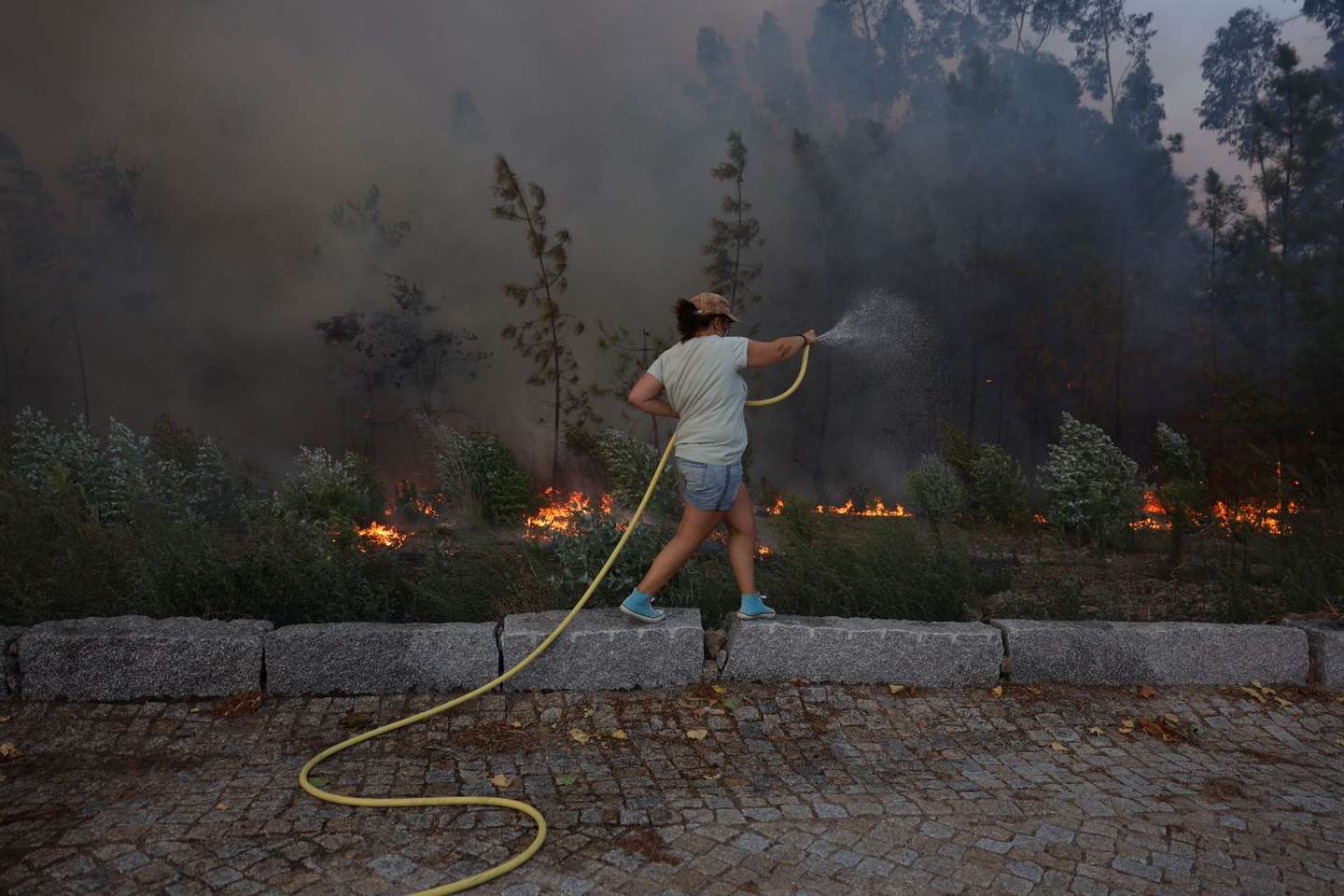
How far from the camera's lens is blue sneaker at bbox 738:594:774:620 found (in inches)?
182

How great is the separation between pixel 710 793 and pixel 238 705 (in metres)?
2.25

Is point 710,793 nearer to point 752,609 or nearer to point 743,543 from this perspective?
point 752,609

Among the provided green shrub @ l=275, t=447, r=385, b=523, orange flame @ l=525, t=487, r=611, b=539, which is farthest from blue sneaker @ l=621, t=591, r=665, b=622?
green shrub @ l=275, t=447, r=385, b=523

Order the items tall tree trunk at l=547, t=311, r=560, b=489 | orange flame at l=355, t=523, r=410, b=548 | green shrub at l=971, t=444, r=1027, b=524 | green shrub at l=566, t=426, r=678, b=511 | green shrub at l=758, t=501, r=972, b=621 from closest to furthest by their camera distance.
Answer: green shrub at l=758, t=501, r=972, b=621 < orange flame at l=355, t=523, r=410, b=548 < green shrub at l=566, t=426, r=678, b=511 < green shrub at l=971, t=444, r=1027, b=524 < tall tree trunk at l=547, t=311, r=560, b=489

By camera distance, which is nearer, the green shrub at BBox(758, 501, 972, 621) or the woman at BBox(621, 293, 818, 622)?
the woman at BBox(621, 293, 818, 622)

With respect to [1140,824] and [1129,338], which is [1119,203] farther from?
[1140,824]

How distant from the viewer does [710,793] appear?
3.49 meters

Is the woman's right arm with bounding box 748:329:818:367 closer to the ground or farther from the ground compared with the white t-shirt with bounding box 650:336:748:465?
farther from the ground

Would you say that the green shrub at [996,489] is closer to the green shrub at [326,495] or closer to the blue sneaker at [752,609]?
the blue sneaker at [752,609]

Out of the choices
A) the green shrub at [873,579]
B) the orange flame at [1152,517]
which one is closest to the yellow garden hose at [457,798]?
the green shrub at [873,579]

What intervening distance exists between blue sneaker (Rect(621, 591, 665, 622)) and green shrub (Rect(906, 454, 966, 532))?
5.29m

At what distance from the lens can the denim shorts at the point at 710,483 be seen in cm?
439

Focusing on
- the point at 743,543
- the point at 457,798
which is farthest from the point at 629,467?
the point at 457,798

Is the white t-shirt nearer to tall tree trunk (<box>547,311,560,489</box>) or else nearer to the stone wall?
the stone wall
